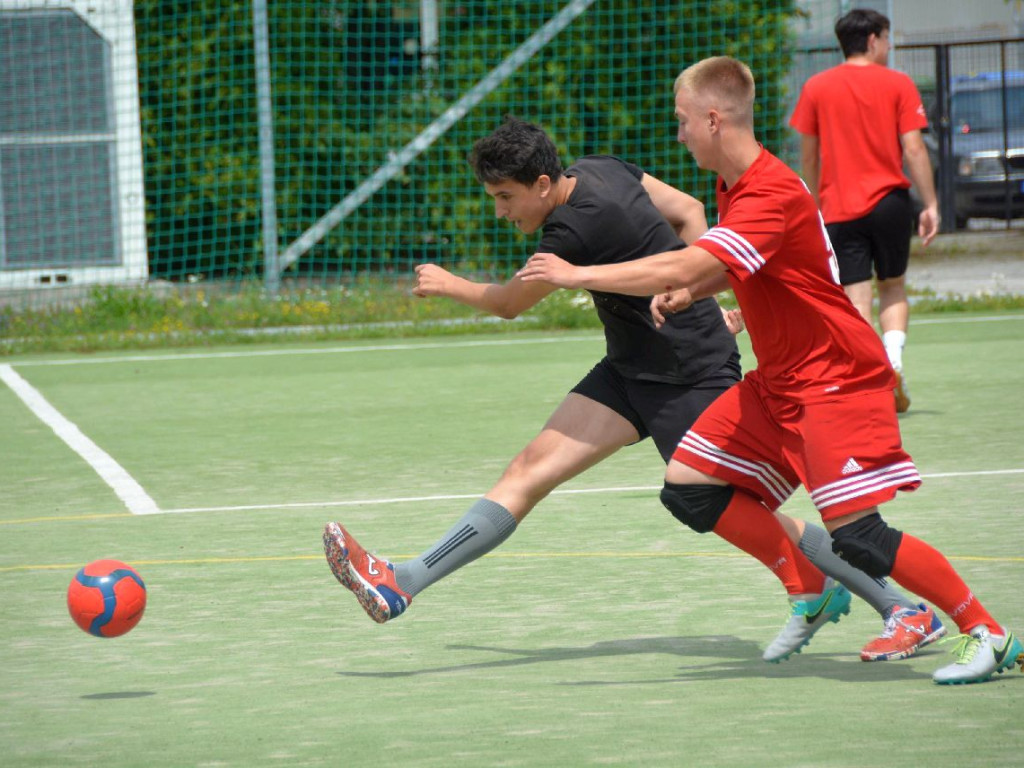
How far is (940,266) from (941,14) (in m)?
18.8

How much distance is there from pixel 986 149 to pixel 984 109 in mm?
834

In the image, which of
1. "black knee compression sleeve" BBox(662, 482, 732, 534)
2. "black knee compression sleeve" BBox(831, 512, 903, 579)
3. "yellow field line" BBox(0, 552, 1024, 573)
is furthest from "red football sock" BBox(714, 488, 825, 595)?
"yellow field line" BBox(0, 552, 1024, 573)

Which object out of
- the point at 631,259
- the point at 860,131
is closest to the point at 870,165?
the point at 860,131

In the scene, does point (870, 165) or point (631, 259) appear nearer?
point (631, 259)

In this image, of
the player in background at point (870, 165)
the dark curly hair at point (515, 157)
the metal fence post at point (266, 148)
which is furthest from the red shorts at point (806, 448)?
the metal fence post at point (266, 148)

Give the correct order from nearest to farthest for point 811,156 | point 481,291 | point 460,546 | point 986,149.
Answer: point 460,546 → point 481,291 → point 811,156 → point 986,149

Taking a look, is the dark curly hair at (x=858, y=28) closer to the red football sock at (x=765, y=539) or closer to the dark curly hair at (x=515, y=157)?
the dark curly hair at (x=515, y=157)

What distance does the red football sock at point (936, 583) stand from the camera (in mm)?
4781

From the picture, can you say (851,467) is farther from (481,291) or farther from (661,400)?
(481,291)

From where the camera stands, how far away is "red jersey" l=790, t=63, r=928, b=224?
10164mm

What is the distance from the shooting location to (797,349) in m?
4.88

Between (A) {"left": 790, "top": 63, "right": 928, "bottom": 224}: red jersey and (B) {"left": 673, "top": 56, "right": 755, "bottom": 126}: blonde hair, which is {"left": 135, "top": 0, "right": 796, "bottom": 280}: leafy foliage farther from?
(B) {"left": 673, "top": 56, "right": 755, "bottom": 126}: blonde hair

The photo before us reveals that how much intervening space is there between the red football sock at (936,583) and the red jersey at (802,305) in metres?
0.45

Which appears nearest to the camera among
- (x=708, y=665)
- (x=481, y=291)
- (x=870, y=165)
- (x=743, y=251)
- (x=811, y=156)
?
(x=743, y=251)
